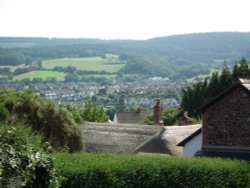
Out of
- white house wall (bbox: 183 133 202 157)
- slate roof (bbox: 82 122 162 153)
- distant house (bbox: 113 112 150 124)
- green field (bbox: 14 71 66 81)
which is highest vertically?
white house wall (bbox: 183 133 202 157)

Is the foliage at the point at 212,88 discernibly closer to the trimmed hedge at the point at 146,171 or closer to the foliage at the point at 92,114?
the foliage at the point at 92,114

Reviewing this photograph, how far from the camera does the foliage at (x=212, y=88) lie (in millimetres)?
63109

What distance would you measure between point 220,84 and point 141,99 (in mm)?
84355

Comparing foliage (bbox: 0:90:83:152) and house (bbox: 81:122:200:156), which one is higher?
foliage (bbox: 0:90:83:152)

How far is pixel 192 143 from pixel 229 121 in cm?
373

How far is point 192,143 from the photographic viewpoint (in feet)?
89.1

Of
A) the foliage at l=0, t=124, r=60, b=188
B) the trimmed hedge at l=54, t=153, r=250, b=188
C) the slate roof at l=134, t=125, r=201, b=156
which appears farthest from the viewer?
the slate roof at l=134, t=125, r=201, b=156

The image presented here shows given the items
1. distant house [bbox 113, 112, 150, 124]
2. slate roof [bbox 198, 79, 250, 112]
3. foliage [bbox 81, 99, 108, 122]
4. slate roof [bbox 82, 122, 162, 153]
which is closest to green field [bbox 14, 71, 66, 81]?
distant house [bbox 113, 112, 150, 124]

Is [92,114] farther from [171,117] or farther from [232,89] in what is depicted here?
[232,89]

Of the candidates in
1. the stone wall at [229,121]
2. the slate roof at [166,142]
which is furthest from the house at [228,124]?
the slate roof at [166,142]

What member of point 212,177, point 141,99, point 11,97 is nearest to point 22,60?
point 141,99

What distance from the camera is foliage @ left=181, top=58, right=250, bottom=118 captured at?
2485 inches

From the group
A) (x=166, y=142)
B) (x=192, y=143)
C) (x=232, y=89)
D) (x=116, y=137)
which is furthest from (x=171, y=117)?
(x=232, y=89)

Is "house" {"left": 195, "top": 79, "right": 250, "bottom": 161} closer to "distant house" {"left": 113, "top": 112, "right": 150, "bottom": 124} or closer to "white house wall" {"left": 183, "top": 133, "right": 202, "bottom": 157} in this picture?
"white house wall" {"left": 183, "top": 133, "right": 202, "bottom": 157}
